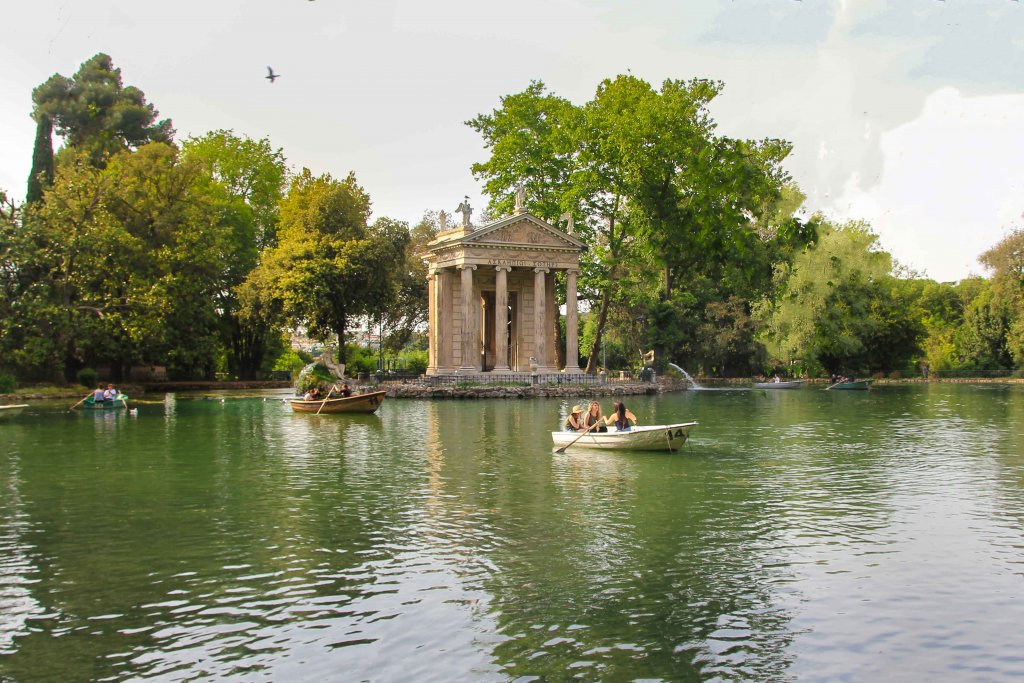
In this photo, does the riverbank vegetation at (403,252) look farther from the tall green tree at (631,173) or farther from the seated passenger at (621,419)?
the seated passenger at (621,419)

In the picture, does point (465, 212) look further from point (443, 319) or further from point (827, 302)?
point (827, 302)

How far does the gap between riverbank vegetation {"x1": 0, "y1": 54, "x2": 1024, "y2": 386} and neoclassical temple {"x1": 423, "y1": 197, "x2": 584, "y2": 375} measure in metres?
2.82

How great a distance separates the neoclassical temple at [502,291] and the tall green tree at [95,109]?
28119 millimetres

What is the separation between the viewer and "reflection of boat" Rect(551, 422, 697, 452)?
23906mm

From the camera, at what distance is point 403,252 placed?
73938 mm

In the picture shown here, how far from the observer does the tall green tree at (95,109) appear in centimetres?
7294

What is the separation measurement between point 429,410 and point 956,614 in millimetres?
33026

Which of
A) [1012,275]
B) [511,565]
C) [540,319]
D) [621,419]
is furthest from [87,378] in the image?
[1012,275]

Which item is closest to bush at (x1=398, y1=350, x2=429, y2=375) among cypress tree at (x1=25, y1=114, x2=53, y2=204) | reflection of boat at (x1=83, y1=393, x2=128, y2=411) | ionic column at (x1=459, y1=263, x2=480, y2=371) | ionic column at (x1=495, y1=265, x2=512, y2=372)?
ionic column at (x1=459, y1=263, x2=480, y2=371)

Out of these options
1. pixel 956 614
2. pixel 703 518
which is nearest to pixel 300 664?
pixel 956 614

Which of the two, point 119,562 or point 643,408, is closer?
point 119,562

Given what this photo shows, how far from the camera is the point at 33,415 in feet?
123

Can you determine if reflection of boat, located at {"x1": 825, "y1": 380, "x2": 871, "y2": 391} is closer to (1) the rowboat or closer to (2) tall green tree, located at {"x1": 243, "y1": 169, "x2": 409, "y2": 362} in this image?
(2) tall green tree, located at {"x1": 243, "y1": 169, "x2": 409, "y2": 362}

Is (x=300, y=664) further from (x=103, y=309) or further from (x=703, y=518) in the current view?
(x=103, y=309)
